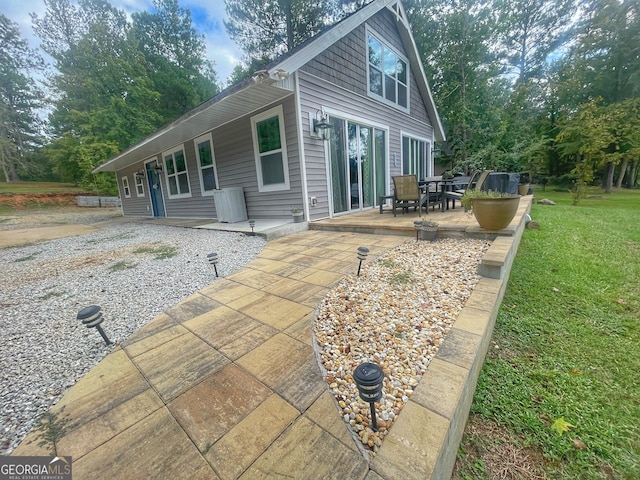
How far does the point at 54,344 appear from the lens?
1.78 metres

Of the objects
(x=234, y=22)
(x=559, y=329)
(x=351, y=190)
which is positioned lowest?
(x=559, y=329)

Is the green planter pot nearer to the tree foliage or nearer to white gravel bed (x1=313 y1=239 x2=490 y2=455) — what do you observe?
white gravel bed (x1=313 y1=239 x2=490 y2=455)

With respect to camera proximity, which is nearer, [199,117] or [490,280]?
[490,280]

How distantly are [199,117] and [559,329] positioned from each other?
6743mm

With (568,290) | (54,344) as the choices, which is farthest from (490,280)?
(54,344)

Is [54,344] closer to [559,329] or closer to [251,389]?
[251,389]

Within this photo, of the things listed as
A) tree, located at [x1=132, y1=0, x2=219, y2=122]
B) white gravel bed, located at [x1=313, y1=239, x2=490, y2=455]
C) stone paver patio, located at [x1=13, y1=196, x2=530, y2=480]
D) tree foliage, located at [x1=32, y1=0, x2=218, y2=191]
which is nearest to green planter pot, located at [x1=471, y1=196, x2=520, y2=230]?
white gravel bed, located at [x1=313, y1=239, x2=490, y2=455]

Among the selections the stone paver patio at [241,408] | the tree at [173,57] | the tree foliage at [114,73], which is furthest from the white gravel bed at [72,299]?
the tree at [173,57]

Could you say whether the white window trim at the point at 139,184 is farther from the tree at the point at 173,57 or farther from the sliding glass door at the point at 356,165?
the sliding glass door at the point at 356,165

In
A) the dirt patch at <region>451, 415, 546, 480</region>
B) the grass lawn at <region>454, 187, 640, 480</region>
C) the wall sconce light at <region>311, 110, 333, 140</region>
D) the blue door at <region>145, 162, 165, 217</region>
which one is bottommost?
the dirt patch at <region>451, 415, 546, 480</region>

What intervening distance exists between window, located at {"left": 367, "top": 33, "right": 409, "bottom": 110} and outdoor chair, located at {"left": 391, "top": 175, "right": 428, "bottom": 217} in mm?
3236

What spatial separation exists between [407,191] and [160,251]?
15.2 feet

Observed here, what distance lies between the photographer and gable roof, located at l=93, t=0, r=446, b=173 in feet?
14.0

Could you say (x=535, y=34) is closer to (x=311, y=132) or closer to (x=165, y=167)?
(x=311, y=132)
